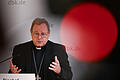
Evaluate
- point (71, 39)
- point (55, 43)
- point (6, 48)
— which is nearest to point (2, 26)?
point (6, 48)

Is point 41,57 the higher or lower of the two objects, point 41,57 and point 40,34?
the lower

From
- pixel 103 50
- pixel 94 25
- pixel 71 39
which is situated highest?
pixel 94 25

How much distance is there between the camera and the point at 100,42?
152cm

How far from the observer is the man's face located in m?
1.56

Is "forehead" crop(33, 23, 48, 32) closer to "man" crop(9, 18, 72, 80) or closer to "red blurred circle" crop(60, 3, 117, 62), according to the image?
"man" crop(9, 18, 72, 80)

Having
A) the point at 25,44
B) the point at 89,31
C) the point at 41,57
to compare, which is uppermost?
the point at 89,31

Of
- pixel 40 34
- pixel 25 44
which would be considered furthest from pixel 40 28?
pixel 25 44

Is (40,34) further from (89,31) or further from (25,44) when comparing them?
(89,31)

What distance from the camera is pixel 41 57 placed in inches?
61.3

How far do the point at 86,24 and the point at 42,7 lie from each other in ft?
1.40

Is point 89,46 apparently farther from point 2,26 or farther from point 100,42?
point 2,26

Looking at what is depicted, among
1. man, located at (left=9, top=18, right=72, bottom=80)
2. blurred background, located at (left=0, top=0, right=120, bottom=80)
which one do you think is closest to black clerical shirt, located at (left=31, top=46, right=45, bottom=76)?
man, located at (left=9, top=18, right=72, bottom=80)

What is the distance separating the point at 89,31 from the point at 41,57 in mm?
490

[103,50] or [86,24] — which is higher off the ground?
[86,24]
